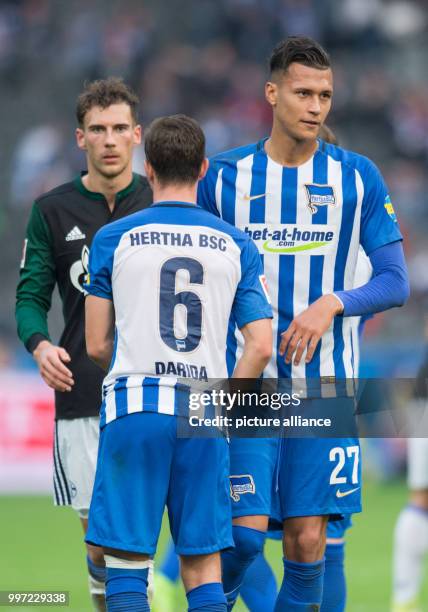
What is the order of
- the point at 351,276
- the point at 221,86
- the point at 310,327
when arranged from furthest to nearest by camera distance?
the point at 221,86, the point at 351,276, the point at 310,327

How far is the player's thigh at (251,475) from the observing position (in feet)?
17.3

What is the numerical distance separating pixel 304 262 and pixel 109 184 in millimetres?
1165

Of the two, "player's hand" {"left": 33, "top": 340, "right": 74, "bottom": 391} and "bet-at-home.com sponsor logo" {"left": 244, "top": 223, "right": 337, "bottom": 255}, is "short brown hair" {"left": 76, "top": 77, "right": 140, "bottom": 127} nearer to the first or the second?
"bet-at-home.com sponsor logo" {"left": 244, "top": 223, "right": 337, "bottom": 255}

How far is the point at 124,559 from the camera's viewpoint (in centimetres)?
472

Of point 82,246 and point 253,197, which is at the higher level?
point 253,197

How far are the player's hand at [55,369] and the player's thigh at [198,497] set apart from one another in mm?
720

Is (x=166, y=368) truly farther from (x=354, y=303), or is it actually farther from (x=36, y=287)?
(x=36, y=287)

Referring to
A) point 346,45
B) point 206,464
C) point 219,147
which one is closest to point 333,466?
point 206,464

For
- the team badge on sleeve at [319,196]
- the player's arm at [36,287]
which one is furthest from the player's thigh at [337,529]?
the team badge on sleeve at [319,196]

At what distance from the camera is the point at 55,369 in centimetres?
526

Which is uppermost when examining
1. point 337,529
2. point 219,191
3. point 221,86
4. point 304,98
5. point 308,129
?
point 221,86

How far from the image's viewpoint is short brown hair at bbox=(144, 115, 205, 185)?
15.7ft

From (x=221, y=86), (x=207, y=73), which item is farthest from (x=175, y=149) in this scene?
(x=207, y=73)

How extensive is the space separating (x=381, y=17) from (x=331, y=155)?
1558 centimetres
